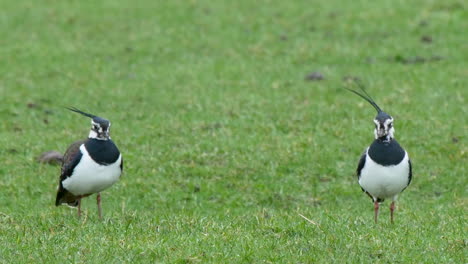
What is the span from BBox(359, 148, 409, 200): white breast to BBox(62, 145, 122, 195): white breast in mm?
2698

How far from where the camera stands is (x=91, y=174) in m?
9.28

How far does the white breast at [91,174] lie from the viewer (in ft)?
30.4

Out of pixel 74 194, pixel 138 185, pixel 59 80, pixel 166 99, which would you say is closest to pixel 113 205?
pixel 138 185

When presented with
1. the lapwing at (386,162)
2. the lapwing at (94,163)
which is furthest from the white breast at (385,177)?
the lapwing at (94,163)

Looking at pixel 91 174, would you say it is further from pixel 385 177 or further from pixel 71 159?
pixel 385 177

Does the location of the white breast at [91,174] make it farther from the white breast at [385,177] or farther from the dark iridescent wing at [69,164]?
the white breast at [385,177]

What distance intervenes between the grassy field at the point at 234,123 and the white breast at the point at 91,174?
36 centimetres

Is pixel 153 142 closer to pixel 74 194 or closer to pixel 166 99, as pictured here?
pixel 166 99

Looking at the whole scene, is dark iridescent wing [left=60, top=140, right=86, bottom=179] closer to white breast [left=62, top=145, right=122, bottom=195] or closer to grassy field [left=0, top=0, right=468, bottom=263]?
white breast [left=62, top=145, right=122, bottom=195]

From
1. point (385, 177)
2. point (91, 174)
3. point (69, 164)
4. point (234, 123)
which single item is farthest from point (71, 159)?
point (234, 123)

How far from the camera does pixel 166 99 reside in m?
15.5

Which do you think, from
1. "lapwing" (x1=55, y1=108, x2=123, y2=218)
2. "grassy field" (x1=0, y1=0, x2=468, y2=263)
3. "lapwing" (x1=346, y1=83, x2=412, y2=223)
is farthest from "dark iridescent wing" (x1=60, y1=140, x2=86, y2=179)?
"lapwing" (x1=346, y1=83, x2=412, y2=223)

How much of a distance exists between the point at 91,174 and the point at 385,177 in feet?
10.3

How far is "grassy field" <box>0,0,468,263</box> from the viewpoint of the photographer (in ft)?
26.8
